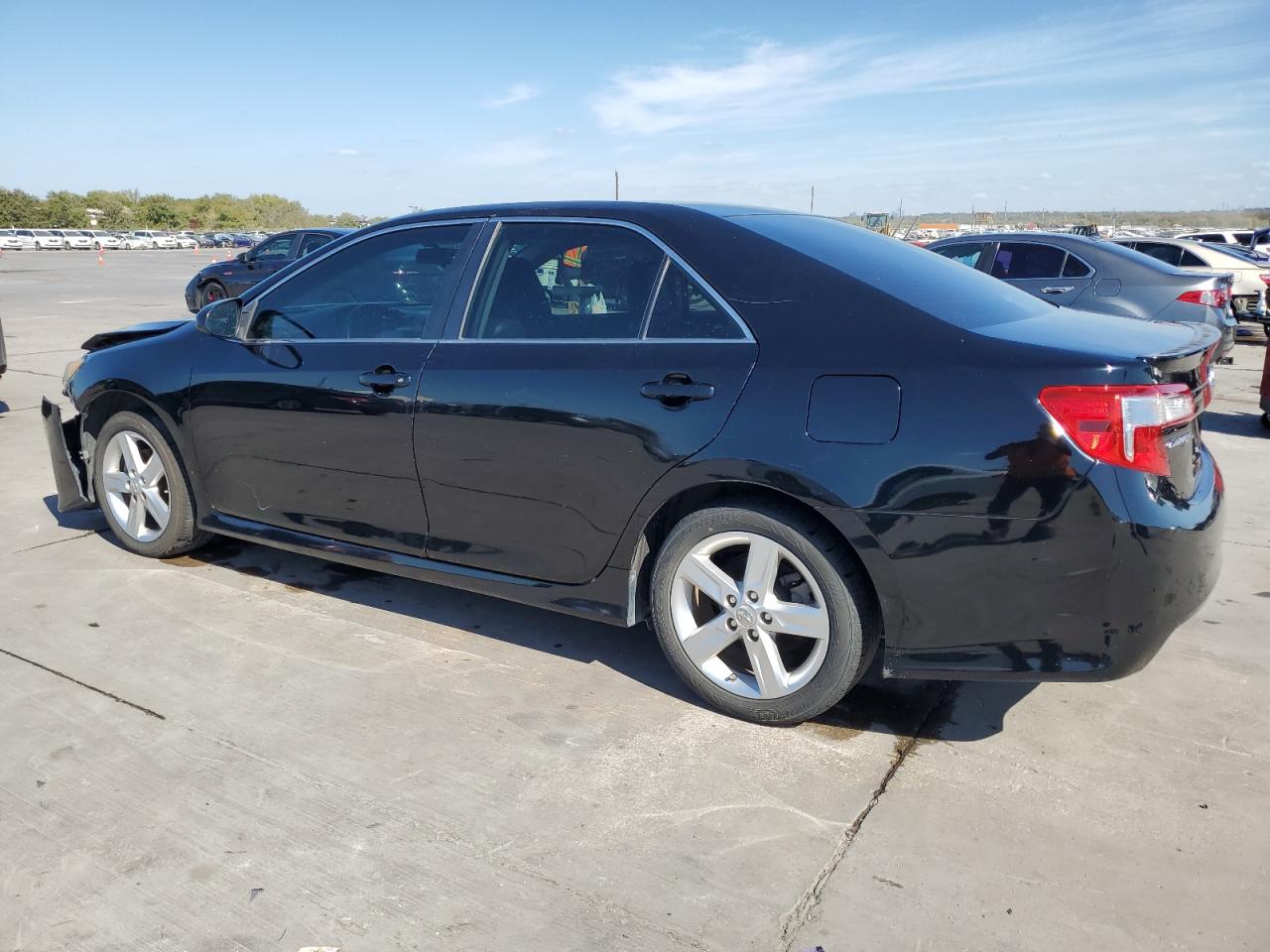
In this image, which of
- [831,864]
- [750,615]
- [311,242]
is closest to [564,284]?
[750,615]

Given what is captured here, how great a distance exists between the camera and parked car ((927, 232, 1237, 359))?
9500mm

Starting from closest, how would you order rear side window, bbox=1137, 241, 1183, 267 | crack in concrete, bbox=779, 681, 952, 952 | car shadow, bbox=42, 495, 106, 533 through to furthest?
crack in concrete, bbox=779, 681, 952, 952 < car shadow, bbox=42, 495, 106, 533 < rear side window, bbox=1137, 241, 1183, 267

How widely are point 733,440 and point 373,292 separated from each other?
1900mm

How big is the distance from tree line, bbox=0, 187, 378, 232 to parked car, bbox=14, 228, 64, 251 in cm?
1845

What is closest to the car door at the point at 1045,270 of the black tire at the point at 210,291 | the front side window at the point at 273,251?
the front side window at the point at 273,251

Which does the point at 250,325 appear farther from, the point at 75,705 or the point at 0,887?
the point at 0,887

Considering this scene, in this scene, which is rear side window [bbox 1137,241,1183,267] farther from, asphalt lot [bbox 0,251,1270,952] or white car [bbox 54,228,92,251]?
white car [bbox 54,228,92,251]

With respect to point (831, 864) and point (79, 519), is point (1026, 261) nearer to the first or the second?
point (79, 519)

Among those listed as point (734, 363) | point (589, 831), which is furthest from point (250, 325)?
point (589, 831)

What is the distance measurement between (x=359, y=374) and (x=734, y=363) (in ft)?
5.15

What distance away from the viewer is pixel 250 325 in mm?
4320

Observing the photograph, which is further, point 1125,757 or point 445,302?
A: point 445,302

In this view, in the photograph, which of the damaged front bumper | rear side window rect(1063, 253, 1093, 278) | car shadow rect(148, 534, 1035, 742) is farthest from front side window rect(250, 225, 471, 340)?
rear side window rect(1063, 253, 1093, 278)

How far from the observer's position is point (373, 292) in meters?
4.19
